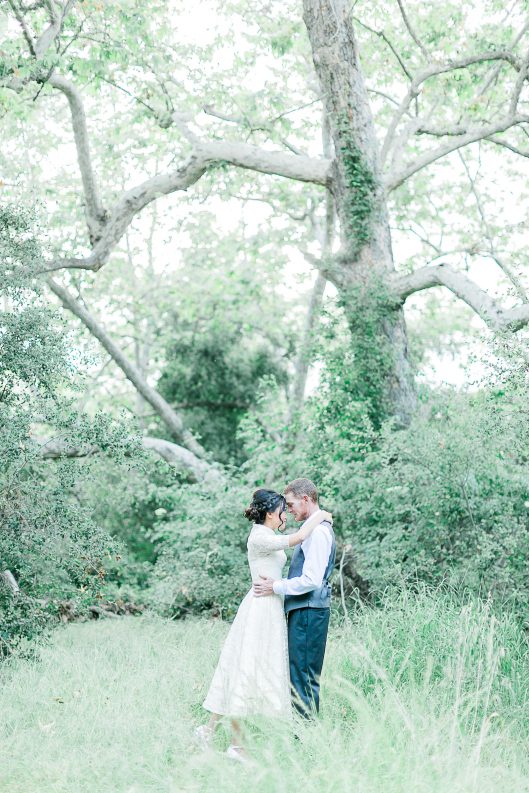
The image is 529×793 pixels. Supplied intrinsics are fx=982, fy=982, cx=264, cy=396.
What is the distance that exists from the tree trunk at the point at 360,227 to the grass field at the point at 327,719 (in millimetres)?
4995

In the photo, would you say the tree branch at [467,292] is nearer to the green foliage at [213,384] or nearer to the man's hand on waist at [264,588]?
the man's hand on waist at [264,588]

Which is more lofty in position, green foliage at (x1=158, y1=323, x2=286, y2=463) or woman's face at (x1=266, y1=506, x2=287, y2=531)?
green foliage at (x1=158, y1=323, x2=286, y2=463)

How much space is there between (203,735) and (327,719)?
3.24 feet

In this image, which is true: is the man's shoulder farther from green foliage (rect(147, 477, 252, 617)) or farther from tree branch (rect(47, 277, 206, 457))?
tree branch (rect(47, 277, 206, 457))

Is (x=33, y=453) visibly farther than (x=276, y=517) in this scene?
Yes

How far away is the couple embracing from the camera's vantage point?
6352 millimetres

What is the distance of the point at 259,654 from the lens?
6438mm

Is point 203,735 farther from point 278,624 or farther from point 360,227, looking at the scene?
point 360,227

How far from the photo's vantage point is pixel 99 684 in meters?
8.52

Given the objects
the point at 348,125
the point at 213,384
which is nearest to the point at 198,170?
the point at 348,125

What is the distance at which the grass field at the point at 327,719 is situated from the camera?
5.13 meters

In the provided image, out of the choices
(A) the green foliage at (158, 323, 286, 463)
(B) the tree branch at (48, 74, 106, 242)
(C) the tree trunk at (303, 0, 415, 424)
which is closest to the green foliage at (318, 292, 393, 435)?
(C) the tree trunk at (303, 0, 415, 424)

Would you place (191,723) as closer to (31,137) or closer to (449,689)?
(449,689)

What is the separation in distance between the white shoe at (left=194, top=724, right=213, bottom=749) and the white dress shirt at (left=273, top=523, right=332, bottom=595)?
1.09m
